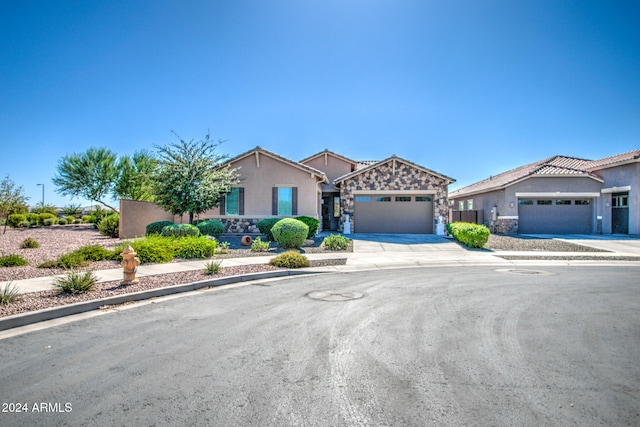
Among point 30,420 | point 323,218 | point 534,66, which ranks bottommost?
point 30,420

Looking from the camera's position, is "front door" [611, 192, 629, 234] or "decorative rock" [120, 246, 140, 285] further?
"front door" [611, 192, 629, 234]

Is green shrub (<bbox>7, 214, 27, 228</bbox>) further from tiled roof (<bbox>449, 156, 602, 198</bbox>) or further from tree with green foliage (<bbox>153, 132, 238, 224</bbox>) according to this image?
tiled roof (<bbox>449, 156, 602, 198</bbox>)

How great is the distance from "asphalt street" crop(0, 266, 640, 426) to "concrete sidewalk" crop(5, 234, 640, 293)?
3.37m

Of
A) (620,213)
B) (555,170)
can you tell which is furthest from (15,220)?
(620,213)

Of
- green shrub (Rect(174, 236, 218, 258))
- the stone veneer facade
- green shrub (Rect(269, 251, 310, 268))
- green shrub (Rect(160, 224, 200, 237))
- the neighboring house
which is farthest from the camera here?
the neighboring house

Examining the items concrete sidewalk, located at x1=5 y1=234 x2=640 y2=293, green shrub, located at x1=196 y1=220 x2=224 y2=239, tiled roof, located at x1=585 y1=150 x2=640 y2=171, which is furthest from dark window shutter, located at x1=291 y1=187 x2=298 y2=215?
tiled roof, located at x1=585 y1=150 x2=640 y2=171

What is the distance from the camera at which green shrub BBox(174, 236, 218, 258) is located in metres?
12.8

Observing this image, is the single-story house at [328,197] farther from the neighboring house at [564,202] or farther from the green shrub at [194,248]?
the green shrub at [194,248]

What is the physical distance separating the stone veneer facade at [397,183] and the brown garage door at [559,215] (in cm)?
674

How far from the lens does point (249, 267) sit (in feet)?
36.7

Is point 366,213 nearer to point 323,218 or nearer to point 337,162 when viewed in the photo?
point 323,218

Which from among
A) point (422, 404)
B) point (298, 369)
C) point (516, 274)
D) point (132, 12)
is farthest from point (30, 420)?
point (132, 12)

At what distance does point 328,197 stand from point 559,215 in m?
16.5

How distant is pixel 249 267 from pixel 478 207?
1016 inches
